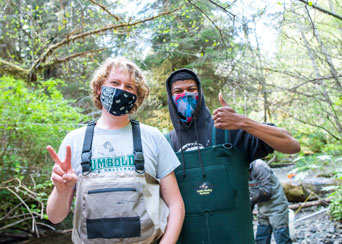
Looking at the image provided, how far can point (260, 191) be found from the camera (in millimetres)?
4988

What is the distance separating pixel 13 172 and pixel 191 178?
610 cm

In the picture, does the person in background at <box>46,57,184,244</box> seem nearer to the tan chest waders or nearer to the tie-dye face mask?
the tan chest waders

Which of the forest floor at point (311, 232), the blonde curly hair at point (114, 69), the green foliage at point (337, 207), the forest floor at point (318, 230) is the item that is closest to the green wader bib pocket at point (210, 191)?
the blonde curly hair at point (114, 69)

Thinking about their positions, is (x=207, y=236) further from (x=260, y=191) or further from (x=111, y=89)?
(x=260, y=191)

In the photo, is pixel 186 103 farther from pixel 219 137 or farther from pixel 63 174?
pixel 63 174

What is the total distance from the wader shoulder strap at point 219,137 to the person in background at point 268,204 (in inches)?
115

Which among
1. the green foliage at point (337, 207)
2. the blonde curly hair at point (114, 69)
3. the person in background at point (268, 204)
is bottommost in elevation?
the green foliage at point (337, 207)

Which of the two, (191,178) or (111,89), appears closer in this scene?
(111,89)

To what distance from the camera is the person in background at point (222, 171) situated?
210cm

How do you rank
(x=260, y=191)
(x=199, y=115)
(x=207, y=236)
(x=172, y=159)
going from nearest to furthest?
(x=172, y=159) → (x=207, y=236) → (x=199, y=115) → (x=260, y=191)

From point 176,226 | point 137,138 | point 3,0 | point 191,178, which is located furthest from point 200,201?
point 3,0

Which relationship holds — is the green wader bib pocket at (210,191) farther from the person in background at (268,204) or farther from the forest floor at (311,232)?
the forest floor at (311,232)

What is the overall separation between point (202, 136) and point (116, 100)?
2.76ft

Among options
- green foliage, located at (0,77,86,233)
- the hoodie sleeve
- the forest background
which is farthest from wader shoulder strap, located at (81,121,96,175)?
green foliage, located at (0,77,86,233)
